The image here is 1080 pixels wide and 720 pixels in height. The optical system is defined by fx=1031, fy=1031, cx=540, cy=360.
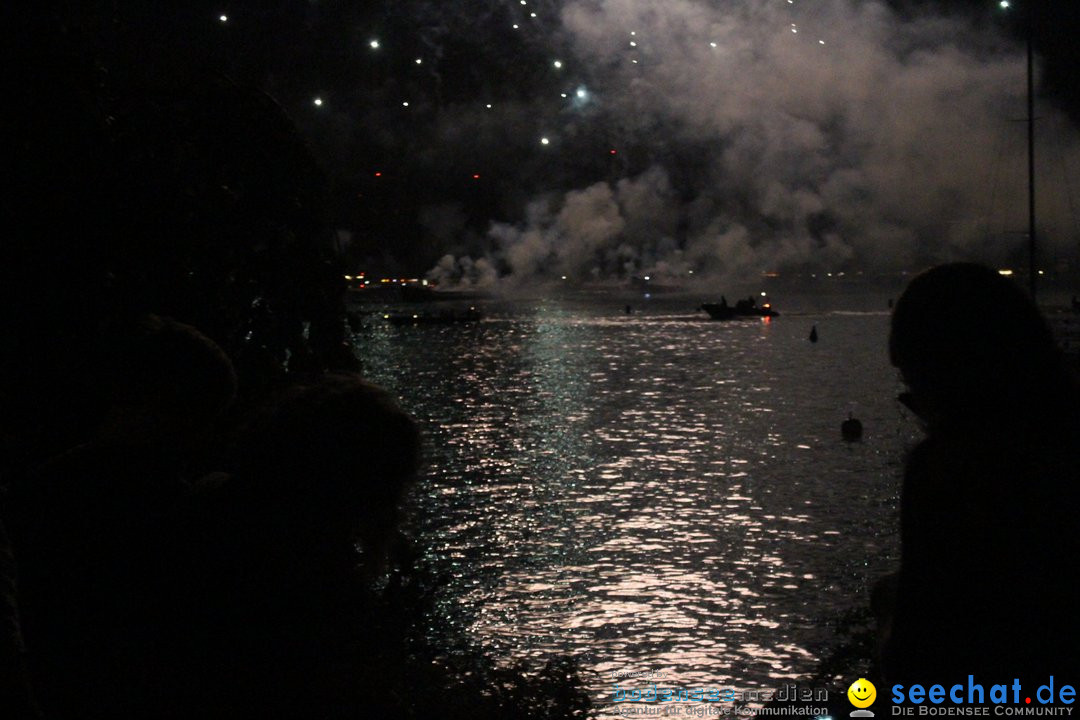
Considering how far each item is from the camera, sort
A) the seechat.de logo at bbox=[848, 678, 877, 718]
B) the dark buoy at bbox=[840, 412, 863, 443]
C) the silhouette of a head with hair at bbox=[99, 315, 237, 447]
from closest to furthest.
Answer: the silhouette of a head with hair at bbox=[99, 315, 237, 447], the seechat.de logo at bbox=[848, 678, 877, 718], the dark buoy at bbox=[840, 412, 863, 443]

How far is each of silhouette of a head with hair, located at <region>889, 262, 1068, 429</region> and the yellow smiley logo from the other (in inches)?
45.1

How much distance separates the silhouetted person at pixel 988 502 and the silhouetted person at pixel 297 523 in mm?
1288

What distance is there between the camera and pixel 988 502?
2.41 meters

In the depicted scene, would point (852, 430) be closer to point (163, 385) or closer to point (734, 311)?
point (163, 385)

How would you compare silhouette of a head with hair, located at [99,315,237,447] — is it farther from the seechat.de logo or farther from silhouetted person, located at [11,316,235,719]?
the seechat.de logo

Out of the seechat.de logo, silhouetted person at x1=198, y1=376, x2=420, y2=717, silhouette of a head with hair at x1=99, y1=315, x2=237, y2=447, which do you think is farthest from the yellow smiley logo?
silhouette of a head with hair at x1=99, y1=315, x2=237, y2=447

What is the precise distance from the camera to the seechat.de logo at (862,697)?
3.28 metres

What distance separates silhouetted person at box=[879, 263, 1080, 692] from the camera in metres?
2.40

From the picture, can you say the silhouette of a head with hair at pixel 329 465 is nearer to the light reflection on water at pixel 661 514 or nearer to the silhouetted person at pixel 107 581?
the silhouetted person at pixel 107 581

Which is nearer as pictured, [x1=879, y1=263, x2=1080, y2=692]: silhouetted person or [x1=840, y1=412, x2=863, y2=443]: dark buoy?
[x1=879, y1=263, x2=1080, y2=692]: silhouetted person

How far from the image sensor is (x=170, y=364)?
281 cm

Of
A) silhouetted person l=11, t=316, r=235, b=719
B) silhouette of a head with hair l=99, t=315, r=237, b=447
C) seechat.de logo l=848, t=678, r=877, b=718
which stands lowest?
seechat.de logo l=848, t=678, r=877, b=718

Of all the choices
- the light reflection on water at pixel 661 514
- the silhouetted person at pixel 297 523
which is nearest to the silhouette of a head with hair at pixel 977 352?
the silhouetted person at pixel 297 523

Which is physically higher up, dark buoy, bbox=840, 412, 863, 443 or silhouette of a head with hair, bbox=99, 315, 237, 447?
silhouette of a head with hair, bbox=99, 315, 237, 447
